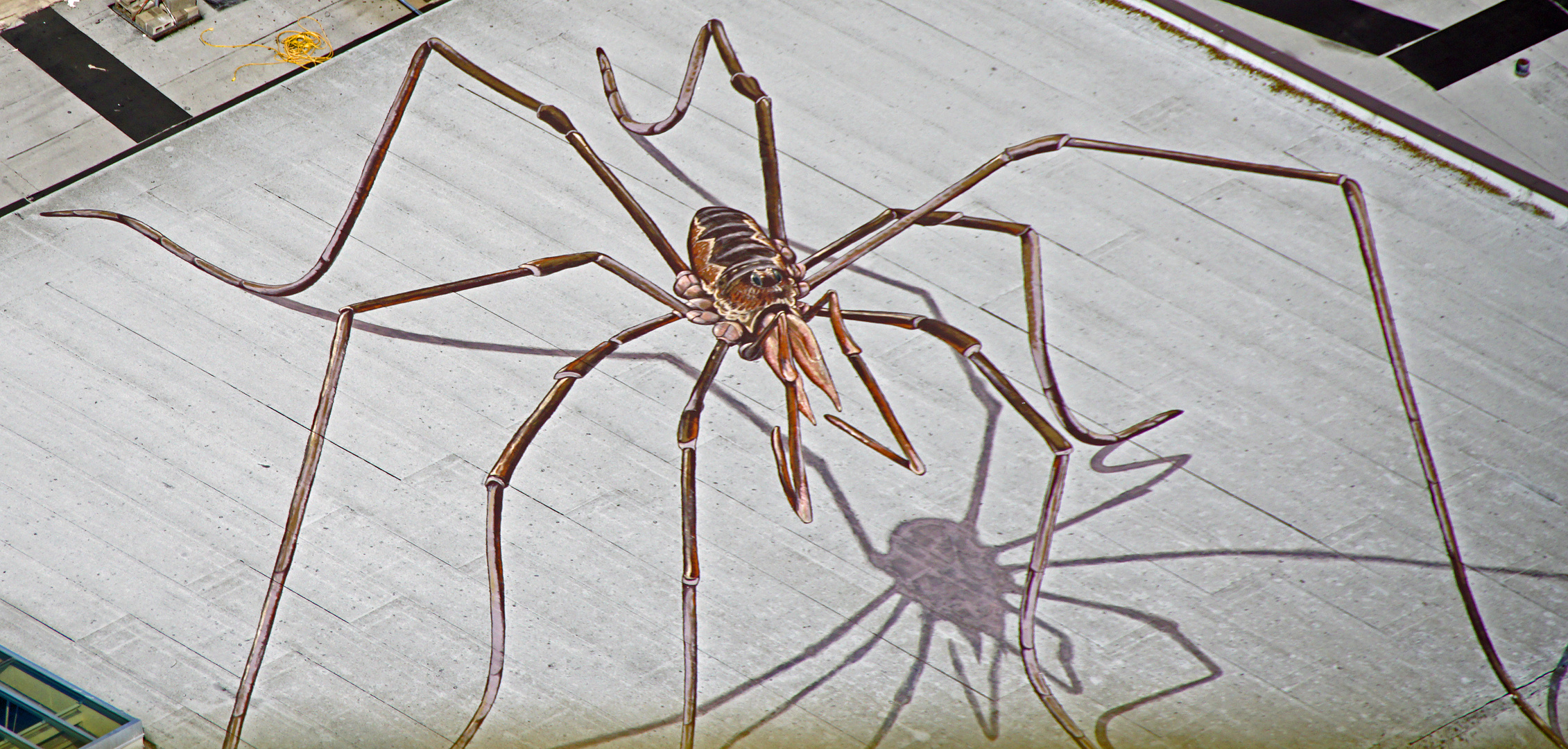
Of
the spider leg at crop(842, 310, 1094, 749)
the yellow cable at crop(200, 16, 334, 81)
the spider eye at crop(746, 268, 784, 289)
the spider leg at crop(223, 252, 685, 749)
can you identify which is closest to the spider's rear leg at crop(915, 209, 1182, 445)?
the spider leg at crop(842, 310, 1094, 749)

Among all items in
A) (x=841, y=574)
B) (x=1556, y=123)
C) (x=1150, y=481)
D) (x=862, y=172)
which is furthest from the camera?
(x=1556, y=123)

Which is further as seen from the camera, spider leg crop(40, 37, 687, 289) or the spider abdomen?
spider leg crop(40, 37, 687, 289)

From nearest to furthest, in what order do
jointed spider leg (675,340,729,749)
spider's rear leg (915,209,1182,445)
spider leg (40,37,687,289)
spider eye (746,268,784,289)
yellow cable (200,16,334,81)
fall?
jointed spider leg (675,340,729,749)
spider's rear leg (915,209,1182,445)
spider eye (746,268,784,289)
spider leg (40,37,687,289)
yellow cable (200,16,334,81)

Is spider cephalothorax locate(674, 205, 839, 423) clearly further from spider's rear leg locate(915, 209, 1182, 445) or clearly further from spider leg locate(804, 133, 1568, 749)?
spider's rear leg locate(915, 209, 1182, 445)

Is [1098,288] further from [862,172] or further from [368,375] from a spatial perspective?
[368,375]

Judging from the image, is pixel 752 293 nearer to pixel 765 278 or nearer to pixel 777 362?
pixel 765 278

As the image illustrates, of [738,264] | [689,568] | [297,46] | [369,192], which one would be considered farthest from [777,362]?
[297,46]

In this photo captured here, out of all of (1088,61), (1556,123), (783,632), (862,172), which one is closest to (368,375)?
(783,632)

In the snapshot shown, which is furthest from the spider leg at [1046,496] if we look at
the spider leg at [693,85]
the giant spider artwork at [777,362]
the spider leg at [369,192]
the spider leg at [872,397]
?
the spider leg at [693,85]
